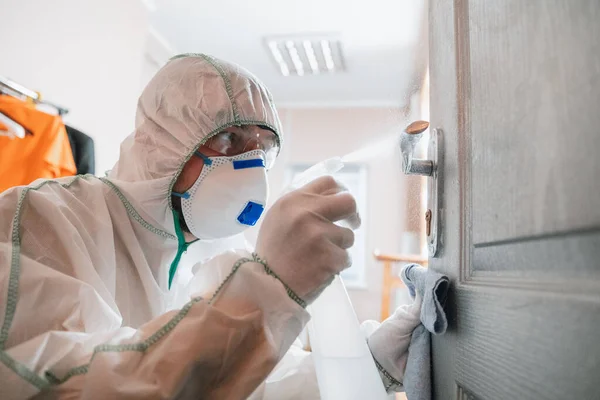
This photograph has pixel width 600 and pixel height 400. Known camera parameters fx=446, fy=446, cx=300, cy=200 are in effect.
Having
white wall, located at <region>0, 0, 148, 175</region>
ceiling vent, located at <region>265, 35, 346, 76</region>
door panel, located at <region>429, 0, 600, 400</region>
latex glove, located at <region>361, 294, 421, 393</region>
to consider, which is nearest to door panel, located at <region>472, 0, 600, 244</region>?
door panel, located at <region>429, 0, 600, 400</region>

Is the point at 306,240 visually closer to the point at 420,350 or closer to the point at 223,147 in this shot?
the point at 420,350

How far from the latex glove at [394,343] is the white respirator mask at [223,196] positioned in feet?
1.28

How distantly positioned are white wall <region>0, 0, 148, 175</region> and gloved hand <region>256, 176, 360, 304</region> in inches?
54.9

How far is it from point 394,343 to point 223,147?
1.80ft

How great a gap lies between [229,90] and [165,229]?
1.10 ft

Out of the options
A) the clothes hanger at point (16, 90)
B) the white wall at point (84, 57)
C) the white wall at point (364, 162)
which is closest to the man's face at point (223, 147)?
the clothes hanger at point (16, 90)

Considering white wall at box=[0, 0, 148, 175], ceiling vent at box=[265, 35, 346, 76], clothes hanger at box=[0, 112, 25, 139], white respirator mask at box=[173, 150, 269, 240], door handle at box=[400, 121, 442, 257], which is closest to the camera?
door handle at box=[400, 121, 442, 257]

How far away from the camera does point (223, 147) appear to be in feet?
3.26

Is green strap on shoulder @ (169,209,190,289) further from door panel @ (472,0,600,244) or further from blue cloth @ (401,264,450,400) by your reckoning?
door panel @ (472,0,600,244)

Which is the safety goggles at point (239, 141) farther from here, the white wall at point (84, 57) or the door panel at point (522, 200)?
the white wall at point (84, 57)

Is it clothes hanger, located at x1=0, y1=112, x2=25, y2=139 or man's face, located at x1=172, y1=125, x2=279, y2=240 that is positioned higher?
clothes hanger, located at x1=0, y1=112, x2=25, y2=139

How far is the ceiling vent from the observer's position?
2.68 metres

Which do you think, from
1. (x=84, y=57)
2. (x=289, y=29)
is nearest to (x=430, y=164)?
(x=84, y=57)

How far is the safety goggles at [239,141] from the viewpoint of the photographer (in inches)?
39.1
